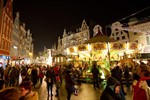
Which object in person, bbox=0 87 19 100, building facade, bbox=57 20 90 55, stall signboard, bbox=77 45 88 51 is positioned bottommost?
person, bbox=0 87 19 100

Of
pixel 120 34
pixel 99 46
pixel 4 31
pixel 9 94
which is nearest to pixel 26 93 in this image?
pixel 9 94

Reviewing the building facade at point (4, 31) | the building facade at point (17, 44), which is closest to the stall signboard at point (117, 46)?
the building facade at point (4, 31)

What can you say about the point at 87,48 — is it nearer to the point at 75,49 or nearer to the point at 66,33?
the point at 75,49

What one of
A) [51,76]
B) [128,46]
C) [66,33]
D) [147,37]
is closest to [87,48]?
[128,46]

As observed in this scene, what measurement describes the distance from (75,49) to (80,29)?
42.3 m

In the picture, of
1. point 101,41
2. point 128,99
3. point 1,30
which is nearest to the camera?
point 128,99

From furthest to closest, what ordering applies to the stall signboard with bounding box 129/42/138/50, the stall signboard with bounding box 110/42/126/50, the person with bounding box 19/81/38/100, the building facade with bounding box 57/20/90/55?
1. the building facade with bounding box 57/20/90/55
2. the stall signboard with bounding box 129/42/138/50
3. the stall signboard with bounding box 110/42/126/50
4. the person with bounding box 19/81/38/100

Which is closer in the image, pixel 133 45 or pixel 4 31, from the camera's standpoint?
pixel 133 45

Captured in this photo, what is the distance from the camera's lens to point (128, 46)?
17906 mm

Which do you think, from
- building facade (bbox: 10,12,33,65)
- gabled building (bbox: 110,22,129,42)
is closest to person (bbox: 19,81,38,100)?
building facade (bbox: 10,12,33,65)

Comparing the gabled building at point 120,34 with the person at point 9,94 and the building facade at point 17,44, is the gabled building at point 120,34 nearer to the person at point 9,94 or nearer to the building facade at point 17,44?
the building facade at point 17,44

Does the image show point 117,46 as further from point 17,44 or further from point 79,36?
point 17,44

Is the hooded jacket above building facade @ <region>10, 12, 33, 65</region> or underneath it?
underneath

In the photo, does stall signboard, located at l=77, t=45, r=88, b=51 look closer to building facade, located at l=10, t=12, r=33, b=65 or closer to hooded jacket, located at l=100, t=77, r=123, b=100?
hooded jacket, located at l=100, t=77, r=123, b=100
